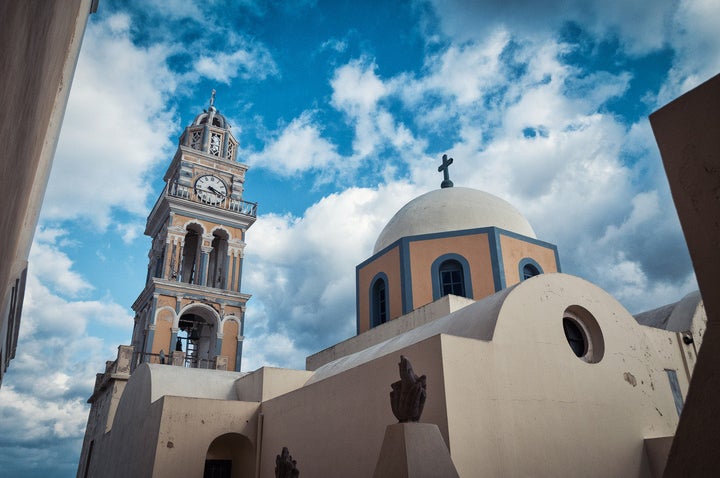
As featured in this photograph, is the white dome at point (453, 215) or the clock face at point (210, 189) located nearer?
the white dome at point (453, 215)

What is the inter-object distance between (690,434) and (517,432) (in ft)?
12.8

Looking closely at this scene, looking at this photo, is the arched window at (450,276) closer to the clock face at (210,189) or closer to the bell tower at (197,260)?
the bell tower at (197,260)

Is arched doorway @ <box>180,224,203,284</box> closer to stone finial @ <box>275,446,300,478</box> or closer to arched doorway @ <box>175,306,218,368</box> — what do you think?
arched doorway @ <box>175,306,218,368</box>

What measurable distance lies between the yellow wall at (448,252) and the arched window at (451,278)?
0.25 meters

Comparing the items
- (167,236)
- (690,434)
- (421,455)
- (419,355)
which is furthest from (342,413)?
(167,236)

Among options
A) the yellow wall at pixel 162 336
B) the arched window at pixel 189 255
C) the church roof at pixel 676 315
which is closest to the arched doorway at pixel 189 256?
the arched window at pixel 189 255

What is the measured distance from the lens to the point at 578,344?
7609 mm

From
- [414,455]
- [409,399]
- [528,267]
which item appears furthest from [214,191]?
[414,455]

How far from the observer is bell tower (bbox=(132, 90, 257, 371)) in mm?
17547

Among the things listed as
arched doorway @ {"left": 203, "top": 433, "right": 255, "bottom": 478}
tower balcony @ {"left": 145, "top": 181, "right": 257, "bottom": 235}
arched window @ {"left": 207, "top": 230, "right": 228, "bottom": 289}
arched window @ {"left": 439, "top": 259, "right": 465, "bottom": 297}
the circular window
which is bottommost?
arched doorway @ {"left": 203, "top": 433, "right": 255, "bottom": 478}

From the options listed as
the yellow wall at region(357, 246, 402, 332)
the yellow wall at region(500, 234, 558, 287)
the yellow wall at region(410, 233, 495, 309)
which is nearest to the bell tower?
the yellow wall at region(357, 246, 402, 332)

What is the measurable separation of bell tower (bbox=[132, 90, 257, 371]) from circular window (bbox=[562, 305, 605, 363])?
11.5 metres

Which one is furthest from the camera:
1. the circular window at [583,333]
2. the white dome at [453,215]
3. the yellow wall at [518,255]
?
the white dome at [453,215]

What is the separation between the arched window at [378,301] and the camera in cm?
1273
